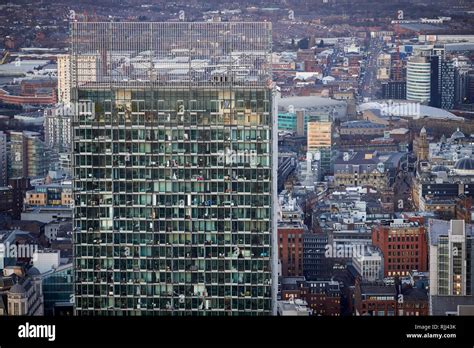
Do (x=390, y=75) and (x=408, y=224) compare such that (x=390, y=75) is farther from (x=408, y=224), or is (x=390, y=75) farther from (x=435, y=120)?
(x=408, y=224)

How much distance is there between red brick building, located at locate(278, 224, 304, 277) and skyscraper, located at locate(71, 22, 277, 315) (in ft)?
2.08

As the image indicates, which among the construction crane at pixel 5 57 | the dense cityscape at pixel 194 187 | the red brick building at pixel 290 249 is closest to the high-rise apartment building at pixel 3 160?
the dense cityscape at pixel 194 187

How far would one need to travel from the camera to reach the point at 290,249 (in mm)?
7195

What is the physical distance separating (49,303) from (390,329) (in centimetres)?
346

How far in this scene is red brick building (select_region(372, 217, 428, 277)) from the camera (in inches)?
295

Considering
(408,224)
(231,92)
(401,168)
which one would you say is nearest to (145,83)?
(231,92)

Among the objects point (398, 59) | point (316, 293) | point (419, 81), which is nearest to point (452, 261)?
point (316, 293)

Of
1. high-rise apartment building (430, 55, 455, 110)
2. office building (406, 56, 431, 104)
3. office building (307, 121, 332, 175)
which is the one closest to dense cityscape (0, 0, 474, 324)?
office building (307, 121, 332, 175)

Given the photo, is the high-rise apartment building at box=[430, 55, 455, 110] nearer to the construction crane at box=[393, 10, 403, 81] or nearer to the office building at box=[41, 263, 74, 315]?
the construction crane at box=[393, 10, 403, 81]

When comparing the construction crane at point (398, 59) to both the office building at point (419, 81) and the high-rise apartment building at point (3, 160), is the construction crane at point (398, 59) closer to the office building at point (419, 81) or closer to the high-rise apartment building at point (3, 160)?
the office building at point (419, 81)

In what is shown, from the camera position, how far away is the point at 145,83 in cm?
584

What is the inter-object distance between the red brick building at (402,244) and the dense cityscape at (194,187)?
0.06 ft

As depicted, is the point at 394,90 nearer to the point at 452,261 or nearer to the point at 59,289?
the point at 452,261

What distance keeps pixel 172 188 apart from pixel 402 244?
2.83 m
